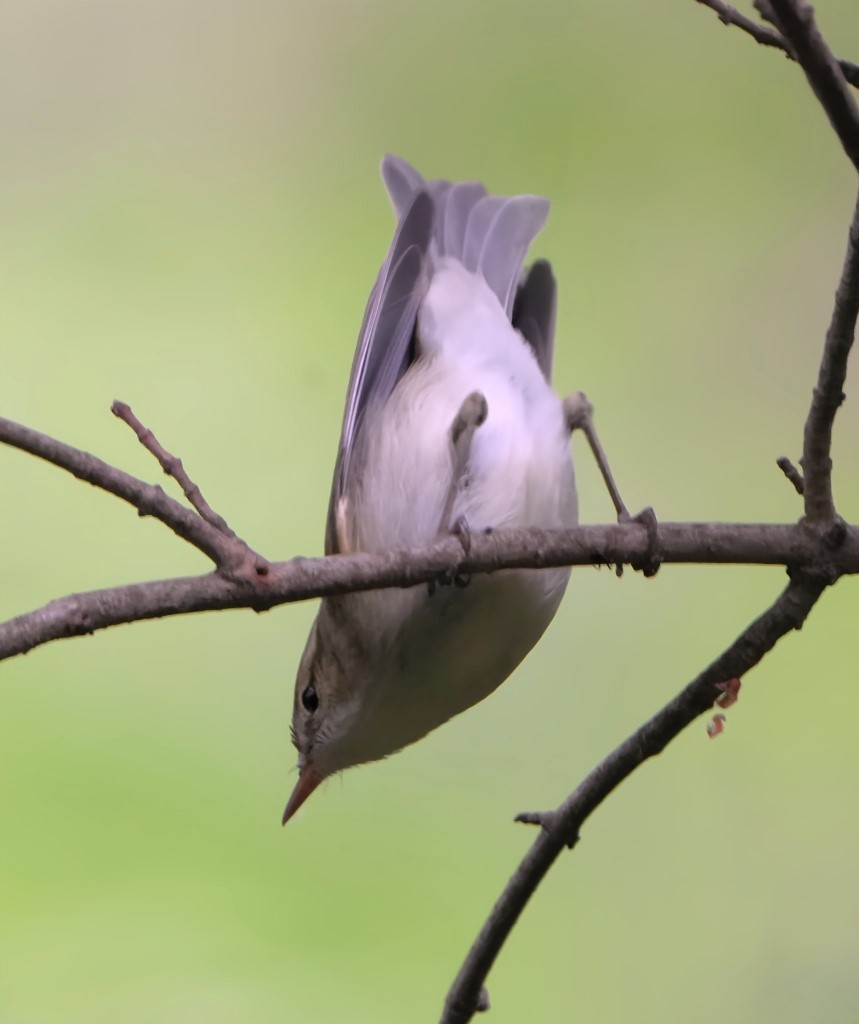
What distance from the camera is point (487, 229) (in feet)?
7.39

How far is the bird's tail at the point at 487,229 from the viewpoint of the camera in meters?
2.23

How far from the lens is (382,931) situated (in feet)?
8.89

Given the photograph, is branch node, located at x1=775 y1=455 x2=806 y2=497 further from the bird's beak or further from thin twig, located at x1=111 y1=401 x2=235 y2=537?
the bird's beak

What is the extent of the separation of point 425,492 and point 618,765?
1.52 ft

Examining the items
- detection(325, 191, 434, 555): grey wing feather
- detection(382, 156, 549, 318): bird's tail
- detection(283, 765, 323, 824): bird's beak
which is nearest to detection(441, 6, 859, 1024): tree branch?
detection(283, 765, 323, 824): bird's beak

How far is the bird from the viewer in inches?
69.9

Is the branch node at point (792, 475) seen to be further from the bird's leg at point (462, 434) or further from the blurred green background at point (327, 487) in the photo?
the blurred green background at point (327, 487)

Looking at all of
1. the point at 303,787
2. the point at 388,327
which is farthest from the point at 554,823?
the point at 388,327

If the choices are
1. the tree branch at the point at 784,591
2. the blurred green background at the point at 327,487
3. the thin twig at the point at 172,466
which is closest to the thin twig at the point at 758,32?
the tree branch at the point at 784,591

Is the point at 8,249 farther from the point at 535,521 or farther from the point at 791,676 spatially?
the point at 791,676

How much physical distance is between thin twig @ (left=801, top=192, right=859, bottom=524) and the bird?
0.42 m

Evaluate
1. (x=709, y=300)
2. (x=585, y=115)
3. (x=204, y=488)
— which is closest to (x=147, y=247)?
(x=204, y=488)

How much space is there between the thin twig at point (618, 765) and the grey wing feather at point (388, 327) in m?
0.53

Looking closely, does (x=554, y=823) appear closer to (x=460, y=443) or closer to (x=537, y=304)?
(x=460, y=443)
